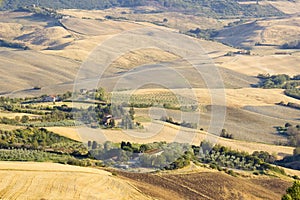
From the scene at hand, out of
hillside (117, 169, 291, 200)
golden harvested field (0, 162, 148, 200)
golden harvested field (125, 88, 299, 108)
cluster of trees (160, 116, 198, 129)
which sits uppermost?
golden harvested field (0, 162, 148, 200)

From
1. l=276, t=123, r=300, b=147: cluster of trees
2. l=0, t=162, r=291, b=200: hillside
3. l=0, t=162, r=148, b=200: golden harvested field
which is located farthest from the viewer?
l=276, t=123, r=300, b=147: cluster of trees

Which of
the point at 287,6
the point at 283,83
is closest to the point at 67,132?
the point at 283,83

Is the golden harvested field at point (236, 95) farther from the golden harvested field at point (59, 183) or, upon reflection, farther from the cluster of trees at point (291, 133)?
the golden harvested field at point (59, 183)

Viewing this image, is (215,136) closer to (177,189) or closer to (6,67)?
(177,189)

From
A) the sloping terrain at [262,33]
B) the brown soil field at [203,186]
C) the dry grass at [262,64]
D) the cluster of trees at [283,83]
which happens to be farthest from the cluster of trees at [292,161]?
the sloping terrain at [262,33]

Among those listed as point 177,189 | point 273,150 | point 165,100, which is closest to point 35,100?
point 165,100

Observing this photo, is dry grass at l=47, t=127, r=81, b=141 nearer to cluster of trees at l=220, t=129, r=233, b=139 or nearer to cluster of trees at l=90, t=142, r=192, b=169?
cluster of trees at l=90, t=142, r=192, b=169

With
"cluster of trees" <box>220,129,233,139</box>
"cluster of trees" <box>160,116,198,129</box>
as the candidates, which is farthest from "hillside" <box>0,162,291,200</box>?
"cluster of trees" <box>160,116,198,129</box>
